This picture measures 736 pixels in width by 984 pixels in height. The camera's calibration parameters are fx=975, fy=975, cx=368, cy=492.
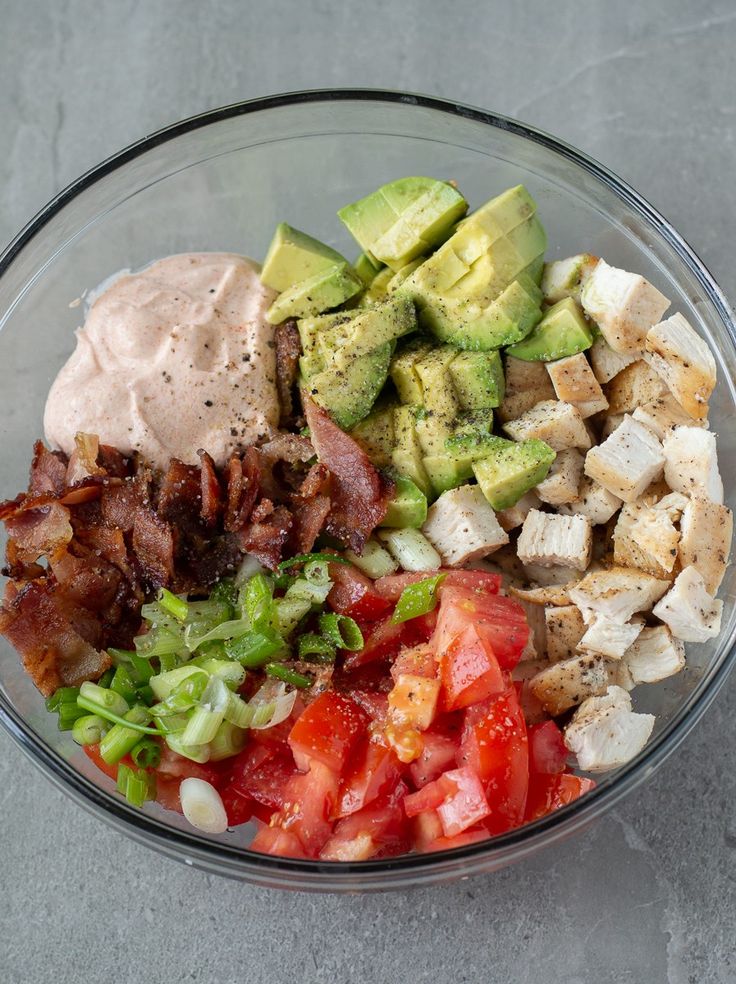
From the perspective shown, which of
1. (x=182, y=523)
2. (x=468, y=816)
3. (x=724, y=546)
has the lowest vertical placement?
(x=468, y=816)

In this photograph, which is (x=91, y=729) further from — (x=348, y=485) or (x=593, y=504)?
(x=593, y=504)

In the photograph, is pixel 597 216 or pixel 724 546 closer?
pixel 724 546

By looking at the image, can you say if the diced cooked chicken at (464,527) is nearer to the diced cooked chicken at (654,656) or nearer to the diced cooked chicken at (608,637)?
the diced cooked chicken at (608,637)

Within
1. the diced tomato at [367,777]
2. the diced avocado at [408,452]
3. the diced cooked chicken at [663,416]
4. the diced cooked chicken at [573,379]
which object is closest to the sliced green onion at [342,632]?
the diced tomato at [367,777]

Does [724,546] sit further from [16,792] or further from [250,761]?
[16,792]

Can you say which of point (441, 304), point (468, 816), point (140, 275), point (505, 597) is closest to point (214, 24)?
point (140, 275)

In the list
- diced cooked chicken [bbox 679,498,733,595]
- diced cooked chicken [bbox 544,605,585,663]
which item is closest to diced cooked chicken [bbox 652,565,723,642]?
diced cooked chicken [bbox 679,498,733,595]

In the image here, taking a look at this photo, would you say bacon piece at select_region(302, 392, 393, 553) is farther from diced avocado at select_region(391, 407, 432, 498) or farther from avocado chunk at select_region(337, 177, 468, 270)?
avocado chunk at select_region(337, 177, 468, 270)
